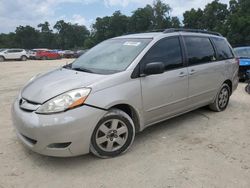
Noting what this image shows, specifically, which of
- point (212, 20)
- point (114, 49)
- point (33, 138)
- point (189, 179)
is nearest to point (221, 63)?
point (114, 49)

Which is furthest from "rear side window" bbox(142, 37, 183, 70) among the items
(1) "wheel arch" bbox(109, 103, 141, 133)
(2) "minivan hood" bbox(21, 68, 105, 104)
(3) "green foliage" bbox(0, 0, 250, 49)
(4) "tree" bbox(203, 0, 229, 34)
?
(4) "tree" bbox(203, 0, 229, 34)

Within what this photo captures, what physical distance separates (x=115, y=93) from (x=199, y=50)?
7.40 feet

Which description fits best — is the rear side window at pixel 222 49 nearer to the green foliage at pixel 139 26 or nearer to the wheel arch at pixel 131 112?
the wheel arch at pixel 131 112

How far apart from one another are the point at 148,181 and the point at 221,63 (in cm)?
341

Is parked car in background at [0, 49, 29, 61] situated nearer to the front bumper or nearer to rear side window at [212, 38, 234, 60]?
rear side window at [212, 38, 234, 60]

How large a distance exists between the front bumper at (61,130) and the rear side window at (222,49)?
331cm

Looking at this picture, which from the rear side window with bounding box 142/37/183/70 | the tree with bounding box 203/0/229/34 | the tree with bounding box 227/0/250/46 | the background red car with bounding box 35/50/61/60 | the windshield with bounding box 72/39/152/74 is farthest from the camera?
the tree with bounding box 203/0/229/34

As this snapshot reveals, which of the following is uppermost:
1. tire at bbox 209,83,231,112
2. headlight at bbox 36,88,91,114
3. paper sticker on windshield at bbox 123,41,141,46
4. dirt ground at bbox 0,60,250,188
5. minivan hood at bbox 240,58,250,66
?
paper sticker on windshield at bbox 123,41,141,46

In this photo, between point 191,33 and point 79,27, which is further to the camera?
point 79,27

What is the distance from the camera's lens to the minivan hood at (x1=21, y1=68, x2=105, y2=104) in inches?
136

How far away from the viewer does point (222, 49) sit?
5.81 meters

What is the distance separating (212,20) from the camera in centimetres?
5628

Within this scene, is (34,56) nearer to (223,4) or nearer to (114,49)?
(114,49)

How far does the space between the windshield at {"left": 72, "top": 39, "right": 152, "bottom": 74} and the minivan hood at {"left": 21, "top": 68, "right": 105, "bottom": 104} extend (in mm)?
251
